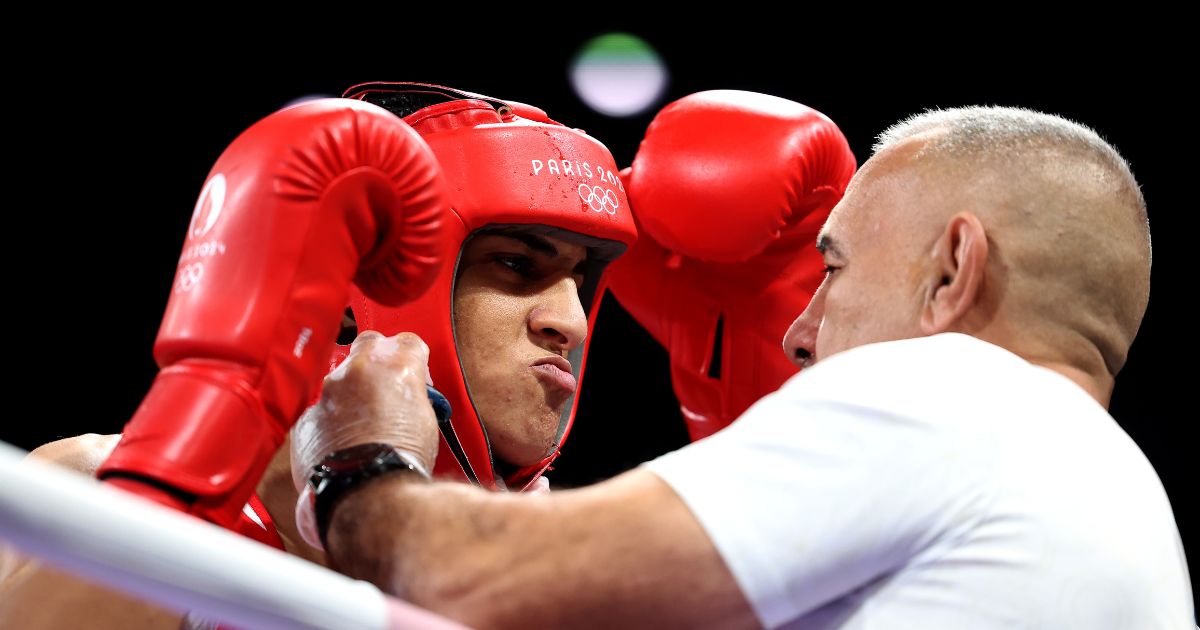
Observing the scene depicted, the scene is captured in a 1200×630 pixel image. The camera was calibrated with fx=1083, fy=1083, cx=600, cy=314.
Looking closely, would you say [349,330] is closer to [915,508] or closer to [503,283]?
[503,283]

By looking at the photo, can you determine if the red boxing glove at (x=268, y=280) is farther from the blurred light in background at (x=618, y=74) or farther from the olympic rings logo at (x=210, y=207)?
the blurred light in background at (x=618, y=74)

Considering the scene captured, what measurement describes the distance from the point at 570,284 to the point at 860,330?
2.28ft

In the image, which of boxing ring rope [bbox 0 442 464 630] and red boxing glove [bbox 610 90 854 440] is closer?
boxing ring rope [bbox 0 442 464 630]

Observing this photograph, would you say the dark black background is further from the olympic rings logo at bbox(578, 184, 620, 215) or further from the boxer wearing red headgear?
the olympic rings logo at bbox(578, 184, 620, 215)

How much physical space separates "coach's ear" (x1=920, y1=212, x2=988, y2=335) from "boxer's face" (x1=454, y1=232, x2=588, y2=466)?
730 millimetres

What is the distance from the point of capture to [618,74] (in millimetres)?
4180

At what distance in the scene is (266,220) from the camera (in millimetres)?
1163

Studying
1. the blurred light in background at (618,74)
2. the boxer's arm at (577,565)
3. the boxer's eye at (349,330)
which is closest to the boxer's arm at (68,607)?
the boxer's arm at (577,565)

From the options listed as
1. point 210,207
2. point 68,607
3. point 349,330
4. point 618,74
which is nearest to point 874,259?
point 210,207

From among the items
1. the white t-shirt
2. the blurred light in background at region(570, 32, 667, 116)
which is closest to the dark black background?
the blurred light in background at region(570, 32, 667, 116)

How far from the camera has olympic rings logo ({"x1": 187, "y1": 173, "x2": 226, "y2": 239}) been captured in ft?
3.92

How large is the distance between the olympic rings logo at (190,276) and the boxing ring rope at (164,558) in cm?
46

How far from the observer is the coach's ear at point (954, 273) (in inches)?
52.4

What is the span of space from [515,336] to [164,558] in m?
1.23
